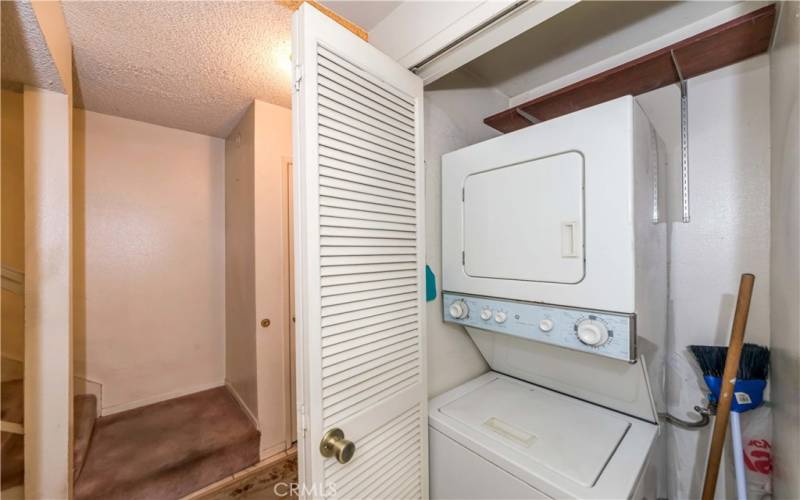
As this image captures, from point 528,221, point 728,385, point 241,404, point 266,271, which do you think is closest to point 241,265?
point 266,271

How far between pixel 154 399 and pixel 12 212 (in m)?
1.83

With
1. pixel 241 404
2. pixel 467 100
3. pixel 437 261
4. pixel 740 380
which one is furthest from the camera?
pixel 241 404

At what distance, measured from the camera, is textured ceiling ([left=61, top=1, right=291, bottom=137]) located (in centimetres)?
148

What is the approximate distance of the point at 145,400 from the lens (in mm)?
2803

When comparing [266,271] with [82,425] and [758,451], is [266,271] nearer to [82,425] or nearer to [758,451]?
[82,425]

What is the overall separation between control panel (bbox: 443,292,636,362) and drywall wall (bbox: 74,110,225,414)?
2.76 metres

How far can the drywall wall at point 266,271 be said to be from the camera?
8.00 feet

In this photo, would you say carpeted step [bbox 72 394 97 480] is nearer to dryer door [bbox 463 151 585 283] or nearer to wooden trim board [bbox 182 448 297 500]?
wooden trim board [bbox 182 448 297 500]

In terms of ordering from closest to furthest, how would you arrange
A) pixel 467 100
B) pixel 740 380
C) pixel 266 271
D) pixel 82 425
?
pixel 740 380 < pixel 467 100 < pixel 82 425 < pixel 266 271

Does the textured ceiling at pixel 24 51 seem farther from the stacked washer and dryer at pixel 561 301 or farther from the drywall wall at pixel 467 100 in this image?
the stacked washer and dryer at pixel 561 301

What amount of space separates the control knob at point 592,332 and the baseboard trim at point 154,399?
3411mm

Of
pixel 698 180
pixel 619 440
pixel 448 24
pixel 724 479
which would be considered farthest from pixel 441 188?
pixel 724 479

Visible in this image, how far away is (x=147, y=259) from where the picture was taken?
2848mm

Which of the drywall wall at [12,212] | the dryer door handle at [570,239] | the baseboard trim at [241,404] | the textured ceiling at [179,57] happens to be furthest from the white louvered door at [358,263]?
the drywall wall at [12,212]
